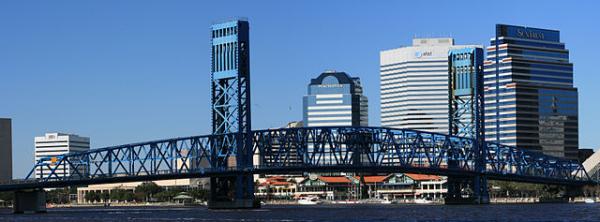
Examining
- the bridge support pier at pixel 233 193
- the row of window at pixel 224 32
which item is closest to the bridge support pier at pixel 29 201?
the bridge support pier at pixel 233 193

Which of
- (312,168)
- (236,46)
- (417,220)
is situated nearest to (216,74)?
(236,46)

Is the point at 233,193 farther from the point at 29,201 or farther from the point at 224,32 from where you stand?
the point at 29,201

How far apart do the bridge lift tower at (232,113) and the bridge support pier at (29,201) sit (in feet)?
79.0

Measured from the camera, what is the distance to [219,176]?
603ft

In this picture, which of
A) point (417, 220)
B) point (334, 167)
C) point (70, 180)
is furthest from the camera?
point (334, 167)

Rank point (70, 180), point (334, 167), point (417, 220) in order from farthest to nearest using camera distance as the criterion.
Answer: point (334, 167), point (70, 180), point (417, 220)

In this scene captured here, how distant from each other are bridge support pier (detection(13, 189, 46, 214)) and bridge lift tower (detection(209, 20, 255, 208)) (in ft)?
79.0

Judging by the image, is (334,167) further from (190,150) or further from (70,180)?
(70,180)

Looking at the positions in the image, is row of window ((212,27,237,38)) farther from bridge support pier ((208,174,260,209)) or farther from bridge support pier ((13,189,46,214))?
bridge support pier ((13,189,46,214))

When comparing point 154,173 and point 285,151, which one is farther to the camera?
point 285,151

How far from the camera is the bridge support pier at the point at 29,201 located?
590 feet

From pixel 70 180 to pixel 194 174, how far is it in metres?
16.8

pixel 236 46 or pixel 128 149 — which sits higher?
pixel 236 46

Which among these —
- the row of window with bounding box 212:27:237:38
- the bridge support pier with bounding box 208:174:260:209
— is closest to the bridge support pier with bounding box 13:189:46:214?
the bridge support pier with bounding box 208:174:260:209
